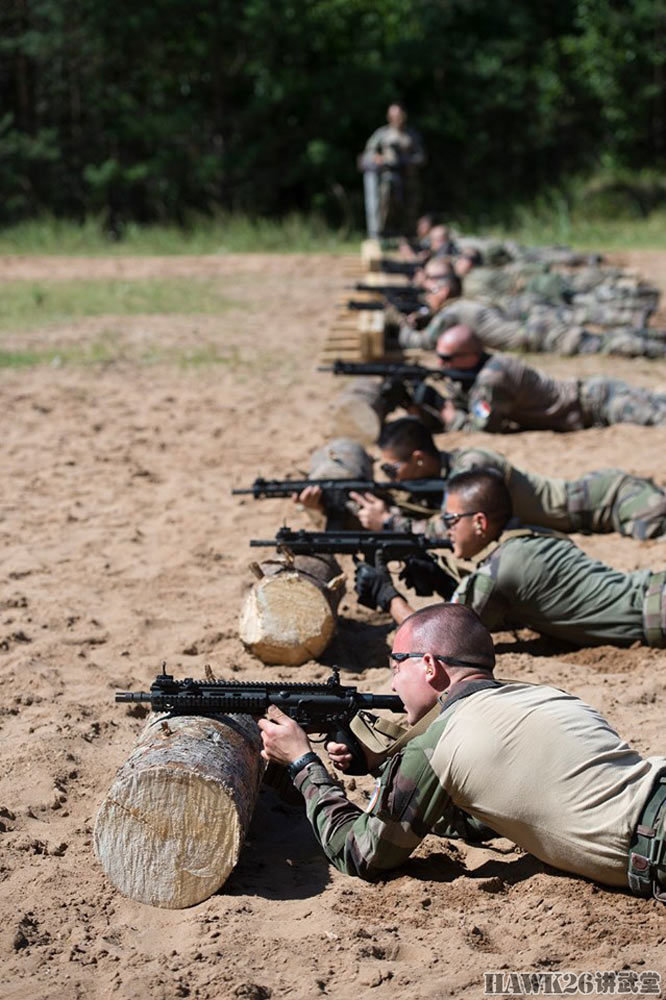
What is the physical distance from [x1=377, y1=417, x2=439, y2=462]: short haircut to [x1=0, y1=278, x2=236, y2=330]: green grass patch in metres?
8.27

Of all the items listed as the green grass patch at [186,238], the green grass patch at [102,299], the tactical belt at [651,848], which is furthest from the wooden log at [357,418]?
the green grass patch at [186,238]

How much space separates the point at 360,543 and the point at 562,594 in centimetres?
106

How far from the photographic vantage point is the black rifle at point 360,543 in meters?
6.06

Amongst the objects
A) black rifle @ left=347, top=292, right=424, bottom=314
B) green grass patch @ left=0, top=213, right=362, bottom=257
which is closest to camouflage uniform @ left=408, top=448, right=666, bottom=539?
black rifle @ left=347, top=292, right=424, bottom=314

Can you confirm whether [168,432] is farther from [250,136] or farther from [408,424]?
[250,136]

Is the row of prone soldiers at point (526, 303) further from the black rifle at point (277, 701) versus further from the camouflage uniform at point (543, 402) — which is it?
the black rifle at point (277, 701)

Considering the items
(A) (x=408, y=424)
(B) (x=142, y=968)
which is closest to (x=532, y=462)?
(A) (x=408, y=424)

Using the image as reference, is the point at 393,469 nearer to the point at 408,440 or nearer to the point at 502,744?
the point at 408,440

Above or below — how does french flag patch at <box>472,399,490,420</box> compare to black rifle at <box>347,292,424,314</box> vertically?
below

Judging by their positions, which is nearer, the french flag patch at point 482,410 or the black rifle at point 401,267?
the french flag patch at point 482,410

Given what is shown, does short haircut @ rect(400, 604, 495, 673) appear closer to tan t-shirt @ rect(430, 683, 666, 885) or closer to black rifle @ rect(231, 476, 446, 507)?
tan t-shirt @ rect(430, 683, 666, 885)

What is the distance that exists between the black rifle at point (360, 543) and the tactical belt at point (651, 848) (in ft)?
8.41

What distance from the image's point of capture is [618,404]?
31.3 ft

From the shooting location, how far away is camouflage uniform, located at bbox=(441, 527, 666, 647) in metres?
5.46
